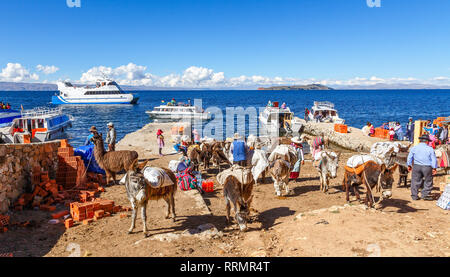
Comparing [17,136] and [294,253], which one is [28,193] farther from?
[17,136]

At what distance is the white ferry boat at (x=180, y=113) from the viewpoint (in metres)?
47.8

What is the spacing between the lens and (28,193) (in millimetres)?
8281

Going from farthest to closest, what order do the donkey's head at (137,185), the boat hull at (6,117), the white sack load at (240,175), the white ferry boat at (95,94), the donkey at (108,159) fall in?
the white ferry boat at (95,94), the boat hull at (6,117), the donkey at (108,159), the white sack load at (240,175), the donkey's head at (137,185)

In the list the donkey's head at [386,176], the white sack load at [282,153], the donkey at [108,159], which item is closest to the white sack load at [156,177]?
the white sack load at [282,153]

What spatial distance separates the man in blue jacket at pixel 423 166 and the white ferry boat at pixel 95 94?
7744 centimetres

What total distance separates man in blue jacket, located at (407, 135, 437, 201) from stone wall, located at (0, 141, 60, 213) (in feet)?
35.1

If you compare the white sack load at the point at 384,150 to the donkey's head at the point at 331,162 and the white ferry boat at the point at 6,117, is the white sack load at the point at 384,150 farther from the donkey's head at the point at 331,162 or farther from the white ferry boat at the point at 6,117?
the white ferry boat at the point at 6,117

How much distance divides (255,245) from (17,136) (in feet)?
62.2

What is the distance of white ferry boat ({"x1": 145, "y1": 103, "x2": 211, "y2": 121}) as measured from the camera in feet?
157

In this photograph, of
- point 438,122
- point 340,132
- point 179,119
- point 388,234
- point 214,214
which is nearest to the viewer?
point 388,234

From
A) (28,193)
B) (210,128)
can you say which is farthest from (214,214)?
(210,128)

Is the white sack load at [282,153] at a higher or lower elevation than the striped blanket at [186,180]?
higher

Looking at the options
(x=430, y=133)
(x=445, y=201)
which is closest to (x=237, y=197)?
(x=445, y=201)

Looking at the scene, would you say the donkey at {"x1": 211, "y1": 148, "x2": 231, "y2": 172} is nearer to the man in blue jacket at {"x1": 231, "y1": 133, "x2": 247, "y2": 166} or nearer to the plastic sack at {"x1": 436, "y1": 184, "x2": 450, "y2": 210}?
the man in blue jacket at {"x1": 231, "y1": 133, "x2": 247, "y2": 166}
